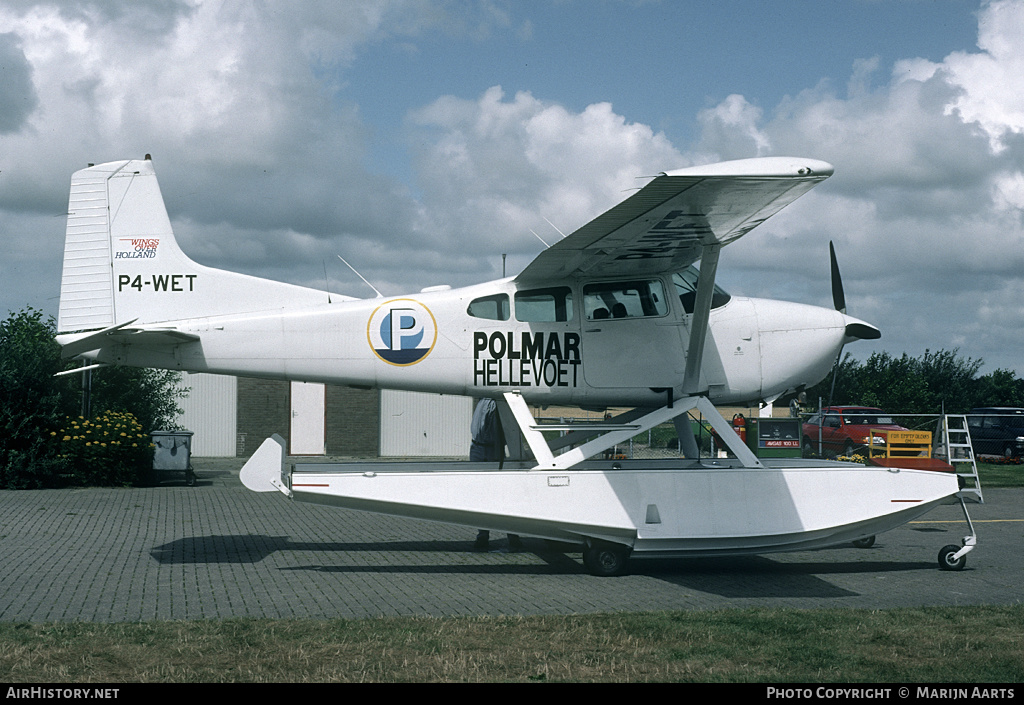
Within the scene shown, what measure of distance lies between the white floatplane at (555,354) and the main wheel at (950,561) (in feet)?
0.12

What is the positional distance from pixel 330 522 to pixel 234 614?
636 cm

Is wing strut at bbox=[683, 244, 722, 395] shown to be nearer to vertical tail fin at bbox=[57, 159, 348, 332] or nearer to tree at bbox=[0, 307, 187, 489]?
vertical tail fin at bbox=[57, 159, 348, 332]

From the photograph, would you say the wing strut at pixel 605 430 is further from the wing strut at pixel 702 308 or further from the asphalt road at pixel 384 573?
the asphalt road at pixel 384 573

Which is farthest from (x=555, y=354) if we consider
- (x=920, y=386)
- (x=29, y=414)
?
(x=920, y=386)

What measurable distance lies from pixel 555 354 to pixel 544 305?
1.83ft

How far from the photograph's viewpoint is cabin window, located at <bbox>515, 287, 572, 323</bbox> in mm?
9555

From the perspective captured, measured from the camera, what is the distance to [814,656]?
554cm

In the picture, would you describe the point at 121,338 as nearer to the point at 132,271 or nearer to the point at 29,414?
the point at 132,271

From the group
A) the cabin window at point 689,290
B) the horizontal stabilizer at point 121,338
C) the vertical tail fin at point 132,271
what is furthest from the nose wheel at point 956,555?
the horizontal stabilizer at point 121,338

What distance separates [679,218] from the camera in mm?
8102

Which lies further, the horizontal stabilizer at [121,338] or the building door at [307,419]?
the building door at [307,419]

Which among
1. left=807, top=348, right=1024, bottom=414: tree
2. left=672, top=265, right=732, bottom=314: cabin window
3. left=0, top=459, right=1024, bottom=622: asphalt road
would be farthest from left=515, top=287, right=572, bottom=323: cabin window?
left=807, top=348, right=1024, bottom=414: tree

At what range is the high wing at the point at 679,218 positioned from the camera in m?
6.98

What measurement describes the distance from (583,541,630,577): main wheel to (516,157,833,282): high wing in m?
2.94
